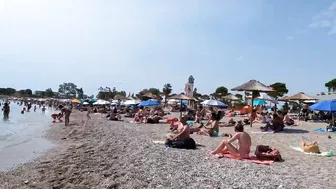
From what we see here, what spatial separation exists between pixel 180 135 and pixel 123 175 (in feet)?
12.1

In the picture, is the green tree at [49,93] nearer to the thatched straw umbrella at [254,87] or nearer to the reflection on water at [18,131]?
the reflection on water at [18,131]

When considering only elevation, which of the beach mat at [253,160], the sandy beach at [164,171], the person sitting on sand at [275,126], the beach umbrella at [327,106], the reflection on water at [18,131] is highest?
the beach umbrella at [327,106]

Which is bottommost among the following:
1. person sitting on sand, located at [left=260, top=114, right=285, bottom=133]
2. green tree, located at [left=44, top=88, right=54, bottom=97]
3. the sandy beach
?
the sandy beach

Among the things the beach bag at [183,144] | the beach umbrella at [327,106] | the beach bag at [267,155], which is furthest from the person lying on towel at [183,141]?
the beach umbrella at [327,106]

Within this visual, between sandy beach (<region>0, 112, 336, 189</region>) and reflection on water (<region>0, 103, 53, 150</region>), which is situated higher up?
sandy beach (<region>0, 112, 336, 189</region>)

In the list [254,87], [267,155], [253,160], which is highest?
[254,87]

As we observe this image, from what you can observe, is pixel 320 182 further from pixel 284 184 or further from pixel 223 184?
pixel 223 184

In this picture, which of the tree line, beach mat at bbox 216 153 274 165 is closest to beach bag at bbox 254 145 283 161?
beach mat at bbox 216 153 274 165

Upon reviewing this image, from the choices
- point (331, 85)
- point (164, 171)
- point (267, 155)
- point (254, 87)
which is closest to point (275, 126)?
point (254, 87)

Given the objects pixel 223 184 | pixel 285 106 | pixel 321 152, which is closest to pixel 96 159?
pixel 223 184

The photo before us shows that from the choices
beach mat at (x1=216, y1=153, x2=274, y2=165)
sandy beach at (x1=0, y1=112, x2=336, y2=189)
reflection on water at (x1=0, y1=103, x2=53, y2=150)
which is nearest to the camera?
sandy beach at (x1=0, y1=112, x2=336, y2=189)

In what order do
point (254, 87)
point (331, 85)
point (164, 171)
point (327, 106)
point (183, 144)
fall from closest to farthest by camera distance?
point (164, 171), point (183, 144), point (327, 106), point (254, 87), point (331, 85)

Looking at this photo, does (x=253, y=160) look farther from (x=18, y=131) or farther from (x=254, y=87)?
(x=18, y=131)

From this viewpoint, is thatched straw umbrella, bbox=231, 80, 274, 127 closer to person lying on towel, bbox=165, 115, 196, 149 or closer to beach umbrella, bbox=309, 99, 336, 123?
beach umbrella, bbox=309, 99, 336, 123
